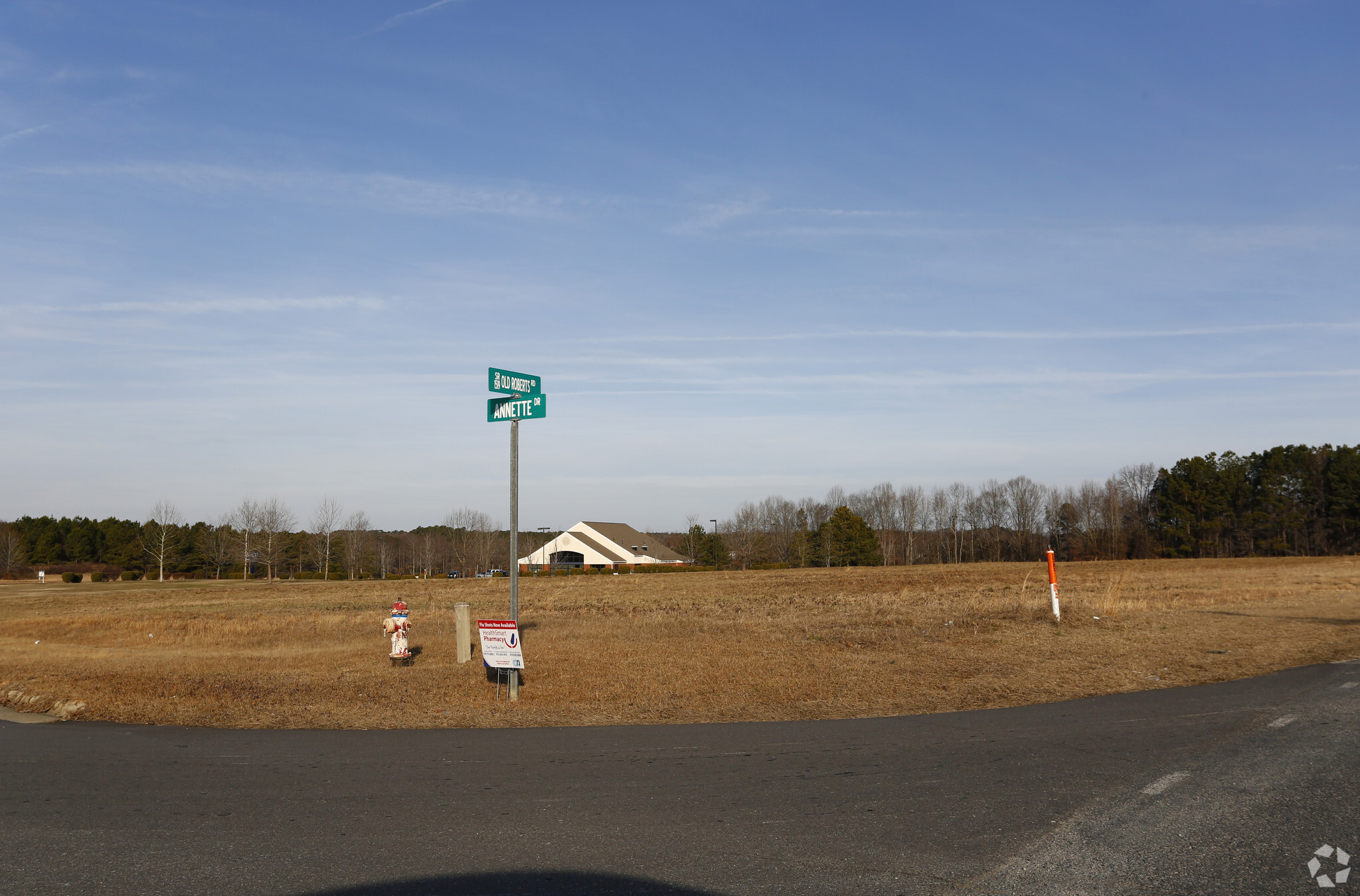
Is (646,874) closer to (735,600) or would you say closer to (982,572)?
(735,600)

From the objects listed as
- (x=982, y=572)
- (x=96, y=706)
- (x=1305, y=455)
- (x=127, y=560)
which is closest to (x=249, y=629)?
(x=96, y=706)

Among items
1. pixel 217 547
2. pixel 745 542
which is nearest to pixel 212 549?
pixel 217 547

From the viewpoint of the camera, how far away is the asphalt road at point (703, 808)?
4.65 m

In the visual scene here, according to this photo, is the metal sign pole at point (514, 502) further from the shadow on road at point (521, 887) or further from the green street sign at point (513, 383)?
the shadow on road at point (521, 887)

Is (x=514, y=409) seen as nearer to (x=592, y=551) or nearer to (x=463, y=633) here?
(x=463, y=633)

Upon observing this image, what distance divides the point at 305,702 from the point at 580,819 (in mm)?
6822

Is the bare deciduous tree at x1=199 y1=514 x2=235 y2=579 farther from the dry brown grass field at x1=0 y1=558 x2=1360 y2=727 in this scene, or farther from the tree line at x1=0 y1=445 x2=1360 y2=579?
the dry brown grass field at x1=0 y1=558 x2=1360 y2=727

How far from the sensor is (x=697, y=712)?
33.2 ft

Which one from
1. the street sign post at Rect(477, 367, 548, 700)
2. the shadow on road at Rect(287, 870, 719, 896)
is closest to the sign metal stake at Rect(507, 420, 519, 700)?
the street sign post at Rect(477, 367, 548, 700)

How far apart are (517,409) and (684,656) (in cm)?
559

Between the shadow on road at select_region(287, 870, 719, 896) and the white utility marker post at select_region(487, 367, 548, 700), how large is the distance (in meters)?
7.20

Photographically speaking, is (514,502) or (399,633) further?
(399,633)

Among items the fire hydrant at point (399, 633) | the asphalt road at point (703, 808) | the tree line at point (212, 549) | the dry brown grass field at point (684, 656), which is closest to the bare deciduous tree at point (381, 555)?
the tree line at point (212, 549)

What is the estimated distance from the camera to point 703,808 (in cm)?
598
